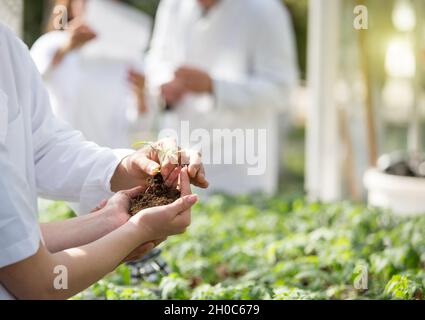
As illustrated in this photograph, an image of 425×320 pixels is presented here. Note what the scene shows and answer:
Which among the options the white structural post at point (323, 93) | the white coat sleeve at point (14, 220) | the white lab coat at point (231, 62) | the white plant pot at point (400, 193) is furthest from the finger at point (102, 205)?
the white structural post at point (323, 93)

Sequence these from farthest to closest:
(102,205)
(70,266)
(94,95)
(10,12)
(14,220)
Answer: (94,95)
(10,12)
(102,205)
(70,266)
(14,220)

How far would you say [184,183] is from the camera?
6.86 feet

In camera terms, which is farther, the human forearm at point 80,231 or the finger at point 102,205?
the finger at point 102,205

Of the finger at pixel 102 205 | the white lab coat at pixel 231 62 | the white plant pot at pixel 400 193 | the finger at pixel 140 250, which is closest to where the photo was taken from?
the finger at pixel 140 250

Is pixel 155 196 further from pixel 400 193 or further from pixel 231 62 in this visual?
pixel 231 62

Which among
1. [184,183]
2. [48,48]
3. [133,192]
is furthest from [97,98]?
[184,183]

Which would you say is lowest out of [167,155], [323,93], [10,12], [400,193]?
[400,193]

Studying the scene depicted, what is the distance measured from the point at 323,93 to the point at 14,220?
14.9 feet

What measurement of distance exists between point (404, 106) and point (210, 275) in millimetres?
7586

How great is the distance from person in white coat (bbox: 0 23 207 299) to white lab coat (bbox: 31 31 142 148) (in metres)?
3.45

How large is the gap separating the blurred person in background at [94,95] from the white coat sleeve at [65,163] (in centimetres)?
321

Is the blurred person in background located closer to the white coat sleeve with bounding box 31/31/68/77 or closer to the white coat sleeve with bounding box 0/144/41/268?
the white coat sleeve with bounding box 31/31/68/77

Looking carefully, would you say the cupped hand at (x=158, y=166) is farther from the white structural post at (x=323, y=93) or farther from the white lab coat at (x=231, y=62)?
the white structural post at (x=323, y=93)

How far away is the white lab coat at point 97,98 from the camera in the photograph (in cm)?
581
